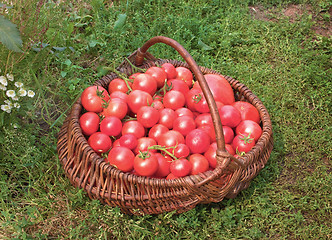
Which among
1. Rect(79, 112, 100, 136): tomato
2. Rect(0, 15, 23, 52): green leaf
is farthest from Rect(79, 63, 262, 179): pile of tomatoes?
Rect(0, 15, 23, 52): green leaf

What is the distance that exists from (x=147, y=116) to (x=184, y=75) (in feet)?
1.93

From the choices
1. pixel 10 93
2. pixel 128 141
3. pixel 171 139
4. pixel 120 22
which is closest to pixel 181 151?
pixel 171 139

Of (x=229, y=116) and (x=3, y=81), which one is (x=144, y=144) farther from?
(x=3, y=81)

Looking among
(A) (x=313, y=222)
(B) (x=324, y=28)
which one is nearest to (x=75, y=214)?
(A) (x=313, y=222)

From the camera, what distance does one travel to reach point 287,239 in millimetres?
2264

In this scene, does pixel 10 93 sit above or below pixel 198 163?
above

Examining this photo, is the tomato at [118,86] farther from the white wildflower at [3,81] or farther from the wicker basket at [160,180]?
the white wildflower at [3,81]

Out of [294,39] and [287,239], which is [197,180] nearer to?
[287,239]

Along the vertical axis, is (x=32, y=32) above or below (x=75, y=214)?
above

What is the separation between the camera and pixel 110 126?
2289 mm

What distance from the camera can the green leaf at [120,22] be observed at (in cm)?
344

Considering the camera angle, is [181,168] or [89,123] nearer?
[181,168]

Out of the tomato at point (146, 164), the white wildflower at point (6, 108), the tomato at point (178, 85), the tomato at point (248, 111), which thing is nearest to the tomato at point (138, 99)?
the tomato at point (178, 85)

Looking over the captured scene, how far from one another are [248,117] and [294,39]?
1.69 meters
